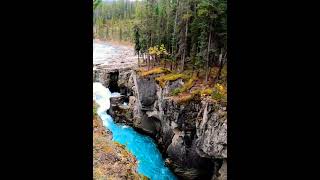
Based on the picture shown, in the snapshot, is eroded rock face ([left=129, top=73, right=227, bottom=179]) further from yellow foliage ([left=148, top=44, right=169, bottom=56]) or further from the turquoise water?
yellow foliage ([left=148, top=44, right=169, bottom=56])

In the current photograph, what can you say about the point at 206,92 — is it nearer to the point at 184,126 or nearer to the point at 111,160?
the point at 184,126

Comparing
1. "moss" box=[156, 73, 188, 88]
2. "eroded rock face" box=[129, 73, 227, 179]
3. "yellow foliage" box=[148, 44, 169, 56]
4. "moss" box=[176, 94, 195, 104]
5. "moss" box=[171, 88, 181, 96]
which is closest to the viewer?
"eroded rock face" box=[129, 73, 227, 179]

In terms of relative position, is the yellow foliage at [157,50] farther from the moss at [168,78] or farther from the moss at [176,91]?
the moss at [176,91]

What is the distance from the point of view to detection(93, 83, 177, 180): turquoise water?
20814mm

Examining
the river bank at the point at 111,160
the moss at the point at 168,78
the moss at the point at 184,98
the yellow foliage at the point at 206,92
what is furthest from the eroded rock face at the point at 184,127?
the river bank at the point at 111,160

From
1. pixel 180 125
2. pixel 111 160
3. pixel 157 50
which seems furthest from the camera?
pixel 157 50

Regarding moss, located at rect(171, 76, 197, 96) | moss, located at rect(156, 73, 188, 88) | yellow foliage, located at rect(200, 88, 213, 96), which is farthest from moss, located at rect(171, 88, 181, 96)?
yellow foliage, located at rect(200, 88, 213, 96)

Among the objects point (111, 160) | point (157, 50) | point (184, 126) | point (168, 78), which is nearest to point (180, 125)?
point (184, 126)

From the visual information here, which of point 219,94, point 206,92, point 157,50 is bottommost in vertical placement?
point 206,92

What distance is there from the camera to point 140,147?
81.4 ft

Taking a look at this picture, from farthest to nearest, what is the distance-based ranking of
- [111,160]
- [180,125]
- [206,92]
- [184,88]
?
1. [184,88]
2. [180,125]
3. [206,92]
4. [111,160]

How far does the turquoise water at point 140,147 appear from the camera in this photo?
20814mm
